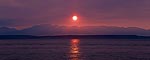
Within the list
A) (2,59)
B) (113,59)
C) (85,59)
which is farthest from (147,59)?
(2,59)

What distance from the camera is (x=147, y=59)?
68375mm

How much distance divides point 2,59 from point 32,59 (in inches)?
220

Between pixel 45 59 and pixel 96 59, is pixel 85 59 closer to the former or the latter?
pixel 96 59

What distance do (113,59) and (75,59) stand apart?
761 centimetres

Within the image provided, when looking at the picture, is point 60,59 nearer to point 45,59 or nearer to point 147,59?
point 45,59

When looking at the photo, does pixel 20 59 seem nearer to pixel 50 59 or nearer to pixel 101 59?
pixel 50 59

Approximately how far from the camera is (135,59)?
6862cm

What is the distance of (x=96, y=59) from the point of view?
6856 cm

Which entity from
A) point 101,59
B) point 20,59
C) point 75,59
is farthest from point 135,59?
point 20,59

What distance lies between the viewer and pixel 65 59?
231 feet

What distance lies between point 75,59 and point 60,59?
314 cm

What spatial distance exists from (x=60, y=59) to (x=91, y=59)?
19.3 ft

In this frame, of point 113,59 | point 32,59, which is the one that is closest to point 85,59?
point 113,59

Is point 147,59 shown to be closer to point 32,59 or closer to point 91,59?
point 91,59
